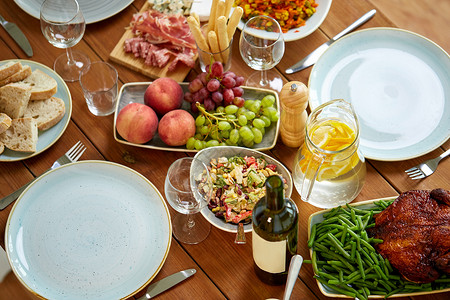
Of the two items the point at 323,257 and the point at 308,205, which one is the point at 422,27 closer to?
the point at 308,205

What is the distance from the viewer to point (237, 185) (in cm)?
160

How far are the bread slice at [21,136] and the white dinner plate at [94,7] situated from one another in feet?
1.61

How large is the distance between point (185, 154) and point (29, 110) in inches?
21.1

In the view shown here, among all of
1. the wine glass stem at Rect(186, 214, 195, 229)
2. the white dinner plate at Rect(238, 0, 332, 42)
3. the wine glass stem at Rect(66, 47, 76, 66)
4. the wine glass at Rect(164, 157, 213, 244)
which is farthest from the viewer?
the wine glass stem at Rect(66, 47, 76, 66)

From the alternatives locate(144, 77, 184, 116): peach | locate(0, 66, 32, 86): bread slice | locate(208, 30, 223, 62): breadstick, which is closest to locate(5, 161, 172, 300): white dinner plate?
locate(144, 77, 184, 116): peach

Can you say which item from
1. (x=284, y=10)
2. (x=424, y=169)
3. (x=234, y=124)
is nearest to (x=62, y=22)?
(x=234, y=124)

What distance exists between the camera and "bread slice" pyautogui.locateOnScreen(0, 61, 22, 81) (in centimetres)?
182

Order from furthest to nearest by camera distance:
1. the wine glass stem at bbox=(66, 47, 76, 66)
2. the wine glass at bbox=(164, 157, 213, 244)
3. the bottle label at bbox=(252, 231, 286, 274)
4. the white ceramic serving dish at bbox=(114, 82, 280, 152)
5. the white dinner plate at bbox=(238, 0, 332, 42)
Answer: the wine glass stem at bbox=(66, 47, 76, 66), the white dinner plate at bbox=(238, 0, 332, 42), the white ceramic serving dish at bbox=(114, 82, 280, 152), the wine glass at bbox=(164, 157, 213, 244), the bottle label at bbox=(252, 231, 286, 274)

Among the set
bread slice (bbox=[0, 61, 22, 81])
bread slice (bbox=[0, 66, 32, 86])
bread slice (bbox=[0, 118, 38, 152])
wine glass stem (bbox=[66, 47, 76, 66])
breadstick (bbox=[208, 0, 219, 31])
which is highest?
breadstick (bbox=[208, 0, 219, 31])

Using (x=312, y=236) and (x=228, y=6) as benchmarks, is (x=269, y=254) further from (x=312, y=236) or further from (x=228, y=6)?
(x=228, y=6)

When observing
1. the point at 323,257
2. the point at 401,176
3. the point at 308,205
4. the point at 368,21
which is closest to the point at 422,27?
the point at 368,21

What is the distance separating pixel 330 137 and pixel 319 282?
0.40m

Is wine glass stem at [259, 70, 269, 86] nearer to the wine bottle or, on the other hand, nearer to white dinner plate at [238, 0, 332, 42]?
white dinner plate at [238, 0, 332, 42]

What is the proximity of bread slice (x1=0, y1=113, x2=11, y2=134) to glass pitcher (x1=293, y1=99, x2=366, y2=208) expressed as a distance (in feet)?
2.97
